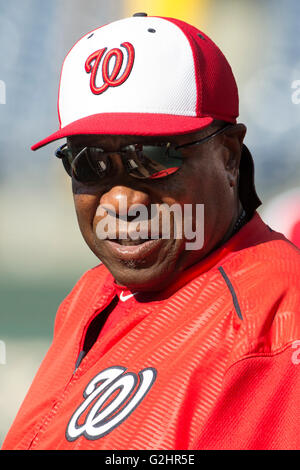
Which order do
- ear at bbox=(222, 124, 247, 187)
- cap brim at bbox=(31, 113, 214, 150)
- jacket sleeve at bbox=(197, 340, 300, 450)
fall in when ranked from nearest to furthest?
jacket sleeve at bbox=(197, 340, 300, 450) → cap brim at bbox=(31, 113, 214, 150) → ear at bbox=(222, 124, 247, 187)

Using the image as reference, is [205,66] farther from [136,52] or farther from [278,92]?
[278,92]

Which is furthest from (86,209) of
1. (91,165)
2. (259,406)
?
(259,406)

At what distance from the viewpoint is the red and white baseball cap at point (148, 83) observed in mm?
1241

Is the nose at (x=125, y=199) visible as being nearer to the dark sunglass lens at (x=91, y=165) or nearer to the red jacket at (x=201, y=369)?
the dark sunglass lens at (x=91, y=165)

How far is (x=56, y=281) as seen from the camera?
3764mm

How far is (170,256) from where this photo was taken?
4.27 feet

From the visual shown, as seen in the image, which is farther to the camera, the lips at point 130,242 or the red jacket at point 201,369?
the lips at point 130,242

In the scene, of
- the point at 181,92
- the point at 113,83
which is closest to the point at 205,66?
the point at 181,92

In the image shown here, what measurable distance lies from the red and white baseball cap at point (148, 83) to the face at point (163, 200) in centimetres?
4

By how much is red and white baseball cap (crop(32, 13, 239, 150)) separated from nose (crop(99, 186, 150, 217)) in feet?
0.39

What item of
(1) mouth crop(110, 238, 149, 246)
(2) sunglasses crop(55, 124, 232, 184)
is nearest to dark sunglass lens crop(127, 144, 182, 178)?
(2) sunglasses crop(55, 124, 232, 184)

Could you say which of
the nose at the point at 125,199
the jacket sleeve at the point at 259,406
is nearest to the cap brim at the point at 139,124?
the nose at the point at 125,199

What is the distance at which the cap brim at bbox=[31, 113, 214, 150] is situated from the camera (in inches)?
47.8

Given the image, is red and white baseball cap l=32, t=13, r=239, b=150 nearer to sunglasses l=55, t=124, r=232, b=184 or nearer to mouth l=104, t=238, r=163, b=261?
sunglasses l=55, t=124, r=232, b=184
